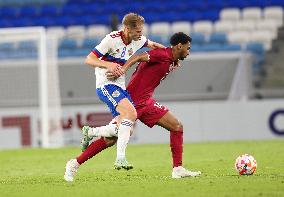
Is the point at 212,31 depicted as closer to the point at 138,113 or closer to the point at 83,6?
the point at 83,6

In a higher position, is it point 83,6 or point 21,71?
point 83,6

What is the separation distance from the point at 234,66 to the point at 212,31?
4181mm

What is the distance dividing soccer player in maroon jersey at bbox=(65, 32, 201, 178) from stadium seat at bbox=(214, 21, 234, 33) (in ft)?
40.9

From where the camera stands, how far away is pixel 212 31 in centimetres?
2206

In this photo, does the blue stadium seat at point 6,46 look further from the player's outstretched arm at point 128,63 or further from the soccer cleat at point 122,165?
the soccer cleat at point 122,165

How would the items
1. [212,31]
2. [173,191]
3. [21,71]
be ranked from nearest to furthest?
[173,191]
[21,71]
[212,31]

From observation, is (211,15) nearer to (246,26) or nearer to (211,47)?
(246,26)

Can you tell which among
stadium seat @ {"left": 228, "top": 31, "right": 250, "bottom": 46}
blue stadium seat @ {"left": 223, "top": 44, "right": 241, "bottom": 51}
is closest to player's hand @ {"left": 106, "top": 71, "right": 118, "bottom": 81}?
blue stadium seat @ {"left": 223, "top": 44, "right": 241, "bottom": 51}

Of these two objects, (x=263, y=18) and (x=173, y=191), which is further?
(x=263, y=18)

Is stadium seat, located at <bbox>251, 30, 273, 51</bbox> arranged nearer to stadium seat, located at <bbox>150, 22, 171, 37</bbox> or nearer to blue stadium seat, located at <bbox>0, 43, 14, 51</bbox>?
stadium seat, located at <bbox>150, 22, 171, 37</bbox>

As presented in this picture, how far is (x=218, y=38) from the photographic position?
70.5ft

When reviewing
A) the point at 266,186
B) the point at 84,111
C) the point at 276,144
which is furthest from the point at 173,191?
the point at 84,111

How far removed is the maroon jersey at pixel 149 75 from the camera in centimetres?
952

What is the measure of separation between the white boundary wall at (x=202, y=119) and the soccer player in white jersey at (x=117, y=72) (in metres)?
8.36
